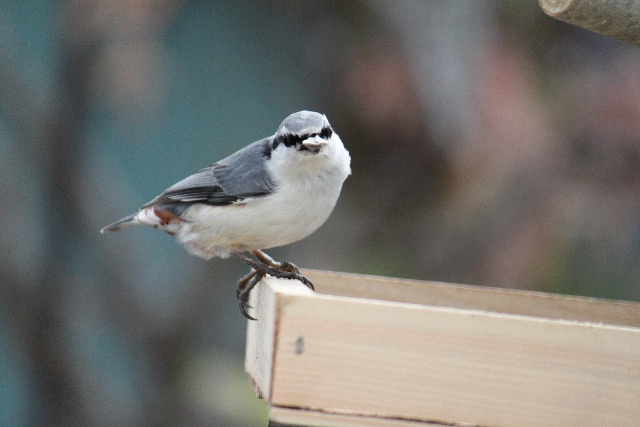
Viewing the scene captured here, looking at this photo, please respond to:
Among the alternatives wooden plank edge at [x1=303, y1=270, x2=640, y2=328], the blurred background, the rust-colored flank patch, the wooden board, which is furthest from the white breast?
A: the blurred background

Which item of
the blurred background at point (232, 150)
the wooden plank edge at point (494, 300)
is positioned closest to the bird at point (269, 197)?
the wooden plank edge at point (494, 300)

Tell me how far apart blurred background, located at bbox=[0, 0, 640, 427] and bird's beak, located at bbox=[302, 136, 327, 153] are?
6.84 ft

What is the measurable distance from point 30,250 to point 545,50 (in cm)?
305

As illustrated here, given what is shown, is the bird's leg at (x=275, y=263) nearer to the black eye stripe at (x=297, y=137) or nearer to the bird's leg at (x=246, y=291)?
the bird's leg at (x=246, y=291)

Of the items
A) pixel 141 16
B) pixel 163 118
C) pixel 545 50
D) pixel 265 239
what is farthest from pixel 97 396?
pixel 545 50

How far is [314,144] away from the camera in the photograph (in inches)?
94.7

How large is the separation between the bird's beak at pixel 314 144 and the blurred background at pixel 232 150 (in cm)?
208

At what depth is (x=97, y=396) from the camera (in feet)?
14.9

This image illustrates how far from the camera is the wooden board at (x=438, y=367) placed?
1708mm

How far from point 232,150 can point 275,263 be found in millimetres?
2360

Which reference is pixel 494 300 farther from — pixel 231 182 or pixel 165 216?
pixel 165 216

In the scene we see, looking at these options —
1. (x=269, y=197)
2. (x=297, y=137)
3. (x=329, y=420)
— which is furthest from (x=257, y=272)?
(x=329, y=420)

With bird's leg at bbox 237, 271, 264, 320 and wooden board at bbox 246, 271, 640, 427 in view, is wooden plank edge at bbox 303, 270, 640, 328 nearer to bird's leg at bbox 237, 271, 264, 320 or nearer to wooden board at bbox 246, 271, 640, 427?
bird's leg at bbox 237, 271, 264, 320

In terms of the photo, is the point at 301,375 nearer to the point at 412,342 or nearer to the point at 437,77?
the point at 412,342
